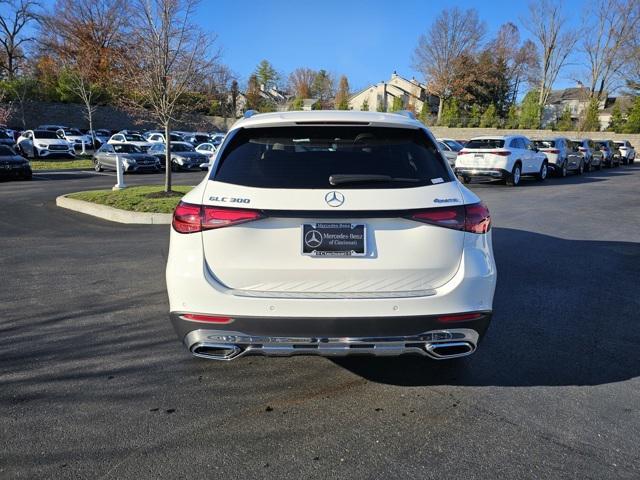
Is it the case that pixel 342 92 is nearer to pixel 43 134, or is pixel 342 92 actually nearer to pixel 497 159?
pixel 43 134

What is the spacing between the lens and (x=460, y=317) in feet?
9.56

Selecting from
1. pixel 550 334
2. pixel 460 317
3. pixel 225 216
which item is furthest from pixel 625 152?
pixel 225 216

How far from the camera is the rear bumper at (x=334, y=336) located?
9.26ft

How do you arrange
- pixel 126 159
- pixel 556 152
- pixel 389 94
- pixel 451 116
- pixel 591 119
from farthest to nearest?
pixel 389 94 < pixel 451 116 < pixel 591 119 < pixel 126 159 < pixel 556 152

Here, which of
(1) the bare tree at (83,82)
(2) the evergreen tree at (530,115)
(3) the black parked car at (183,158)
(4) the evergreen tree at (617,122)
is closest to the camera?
(3) the black parked car at (183,158)

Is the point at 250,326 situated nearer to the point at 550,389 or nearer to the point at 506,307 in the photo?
the point at 550,389

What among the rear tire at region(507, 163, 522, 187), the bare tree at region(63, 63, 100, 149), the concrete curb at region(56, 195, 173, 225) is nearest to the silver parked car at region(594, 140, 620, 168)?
the rear tire at region(507, 163, 522, 187)

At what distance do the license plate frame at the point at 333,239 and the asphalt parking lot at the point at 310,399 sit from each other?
1054 millimetres

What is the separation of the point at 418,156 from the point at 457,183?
0.31 meters

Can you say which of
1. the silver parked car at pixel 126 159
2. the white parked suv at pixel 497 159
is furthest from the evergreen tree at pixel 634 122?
the silver parked car at pixel 126 159

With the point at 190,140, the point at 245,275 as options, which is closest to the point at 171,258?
the point at 245,275

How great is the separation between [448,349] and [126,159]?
23.1 metres

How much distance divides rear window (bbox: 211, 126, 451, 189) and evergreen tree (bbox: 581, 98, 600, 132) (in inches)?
2029

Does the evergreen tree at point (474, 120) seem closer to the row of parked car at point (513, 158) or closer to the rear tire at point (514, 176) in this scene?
the row of parked car at point (513, 158)
